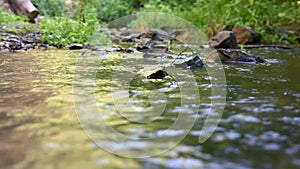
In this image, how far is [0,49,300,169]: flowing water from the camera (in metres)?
0.89

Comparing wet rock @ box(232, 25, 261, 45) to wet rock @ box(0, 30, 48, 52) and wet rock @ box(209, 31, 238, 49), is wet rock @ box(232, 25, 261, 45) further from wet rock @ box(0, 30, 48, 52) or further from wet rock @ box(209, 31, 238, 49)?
wet rock @ box(0, 30, 48, 52)

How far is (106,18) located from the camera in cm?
1521

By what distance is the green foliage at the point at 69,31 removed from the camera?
196 inches

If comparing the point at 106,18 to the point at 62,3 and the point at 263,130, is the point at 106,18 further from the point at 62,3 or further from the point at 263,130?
the point at 263,130

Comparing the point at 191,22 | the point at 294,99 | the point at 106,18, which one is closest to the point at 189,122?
the point at 294,99

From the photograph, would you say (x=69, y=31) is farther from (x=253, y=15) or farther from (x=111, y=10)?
(x=111, y=10)

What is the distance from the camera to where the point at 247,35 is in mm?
5758

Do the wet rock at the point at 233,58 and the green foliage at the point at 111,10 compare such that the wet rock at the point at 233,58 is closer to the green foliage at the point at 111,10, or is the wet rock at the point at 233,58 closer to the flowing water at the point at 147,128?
the flowing water at the point at 147,128

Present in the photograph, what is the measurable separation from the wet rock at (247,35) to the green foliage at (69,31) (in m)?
2.37

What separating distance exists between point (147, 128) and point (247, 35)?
493 cm

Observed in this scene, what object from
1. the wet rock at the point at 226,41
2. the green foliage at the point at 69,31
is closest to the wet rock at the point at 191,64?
the wet rock at the point at 226,41

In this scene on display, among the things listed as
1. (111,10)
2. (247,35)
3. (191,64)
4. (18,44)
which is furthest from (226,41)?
(111,10)

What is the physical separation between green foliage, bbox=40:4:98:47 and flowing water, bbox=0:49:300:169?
2939mm

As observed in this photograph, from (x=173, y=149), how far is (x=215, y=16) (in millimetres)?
6135
